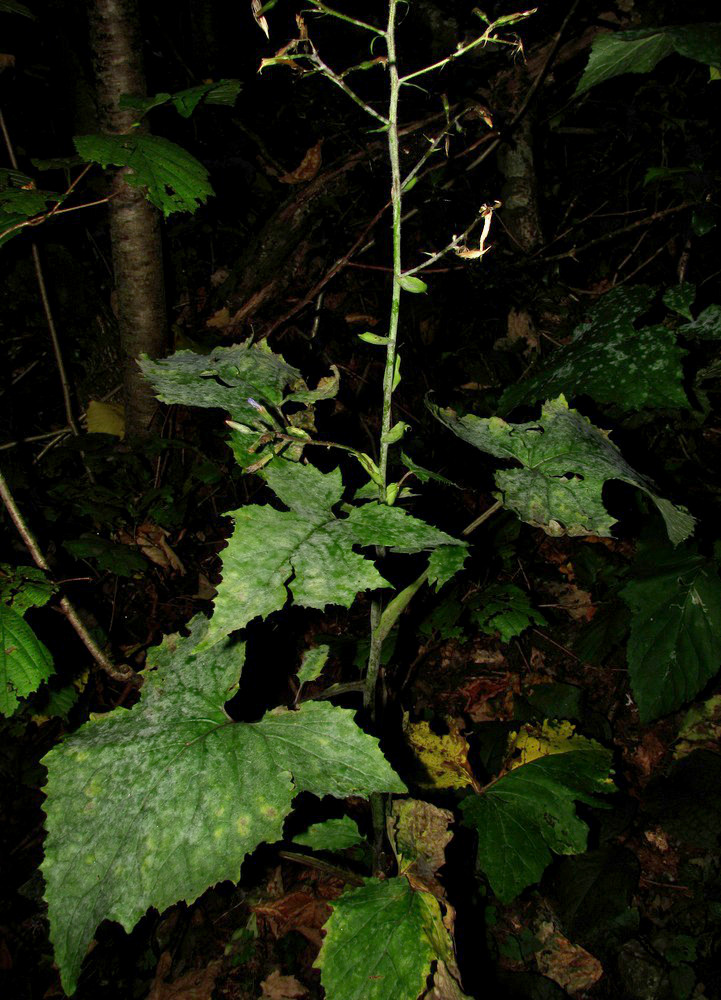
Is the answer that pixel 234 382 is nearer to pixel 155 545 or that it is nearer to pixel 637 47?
pixel 637 47

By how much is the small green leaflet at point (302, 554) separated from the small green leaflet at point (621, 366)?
862 millimetres

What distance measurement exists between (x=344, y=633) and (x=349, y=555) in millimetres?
1930

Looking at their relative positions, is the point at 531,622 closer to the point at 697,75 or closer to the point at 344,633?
the point at 344,633

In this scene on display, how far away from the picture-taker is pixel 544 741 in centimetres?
223

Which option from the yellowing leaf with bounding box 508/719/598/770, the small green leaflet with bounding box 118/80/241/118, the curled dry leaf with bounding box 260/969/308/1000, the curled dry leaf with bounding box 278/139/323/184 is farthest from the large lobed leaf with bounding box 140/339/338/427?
the curled dry leaf with bounding box 278/139/323/184

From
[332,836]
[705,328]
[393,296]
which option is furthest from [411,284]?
[332,836]

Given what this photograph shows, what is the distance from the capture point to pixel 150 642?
268cm

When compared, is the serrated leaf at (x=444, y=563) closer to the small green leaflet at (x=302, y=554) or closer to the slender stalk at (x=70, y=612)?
the small green leaflet at (x=302, y=554)

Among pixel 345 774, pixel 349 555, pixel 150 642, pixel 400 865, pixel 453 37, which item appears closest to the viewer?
pixel 349 555

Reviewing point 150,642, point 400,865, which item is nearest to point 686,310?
point 400,865

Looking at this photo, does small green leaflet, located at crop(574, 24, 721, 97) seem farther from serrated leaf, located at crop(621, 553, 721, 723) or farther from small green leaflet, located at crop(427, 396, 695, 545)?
serrated leaf, located at crop(621, 553, 721, 723)

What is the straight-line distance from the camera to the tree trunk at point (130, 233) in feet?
7.31

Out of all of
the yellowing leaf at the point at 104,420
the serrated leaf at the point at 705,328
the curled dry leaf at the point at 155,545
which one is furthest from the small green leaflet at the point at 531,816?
the yellowing leaf at the point at 104,420

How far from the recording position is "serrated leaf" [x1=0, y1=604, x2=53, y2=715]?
1.44 metres
